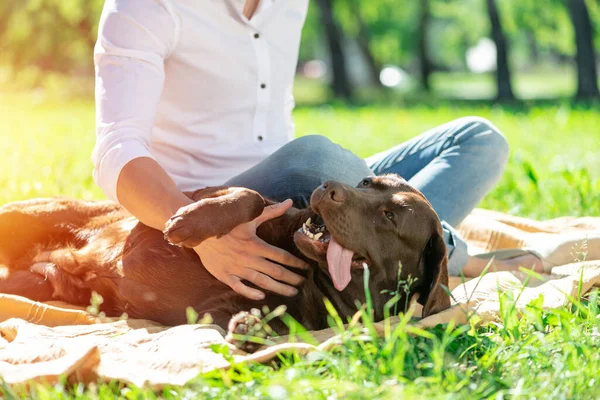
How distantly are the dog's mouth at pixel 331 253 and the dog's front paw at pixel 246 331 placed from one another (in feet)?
1.23

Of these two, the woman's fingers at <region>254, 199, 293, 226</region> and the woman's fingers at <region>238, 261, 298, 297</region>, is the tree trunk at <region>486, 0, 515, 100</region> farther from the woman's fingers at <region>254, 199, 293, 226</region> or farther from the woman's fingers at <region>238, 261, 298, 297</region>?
the woman's fingers at <region>238, 261, 298, 297</region>

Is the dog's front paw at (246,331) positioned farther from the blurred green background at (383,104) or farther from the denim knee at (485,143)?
the blurred green background at (383,104)

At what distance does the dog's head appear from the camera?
281cm

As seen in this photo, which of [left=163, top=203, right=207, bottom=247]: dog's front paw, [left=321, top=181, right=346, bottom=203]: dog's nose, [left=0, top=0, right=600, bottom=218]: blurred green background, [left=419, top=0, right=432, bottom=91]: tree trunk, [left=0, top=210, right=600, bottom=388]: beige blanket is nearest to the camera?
[left=0, top=210, right=600, bottom=388]: beige blanket

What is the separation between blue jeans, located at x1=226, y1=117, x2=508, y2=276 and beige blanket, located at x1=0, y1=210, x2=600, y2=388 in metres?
0.46

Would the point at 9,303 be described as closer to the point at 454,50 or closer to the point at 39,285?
the point at 39,285

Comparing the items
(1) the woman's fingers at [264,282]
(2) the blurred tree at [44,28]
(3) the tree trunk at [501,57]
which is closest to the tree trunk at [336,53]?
(3) the tree trunk at [501,57]

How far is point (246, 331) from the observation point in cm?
253

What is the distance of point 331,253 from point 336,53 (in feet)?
59.8

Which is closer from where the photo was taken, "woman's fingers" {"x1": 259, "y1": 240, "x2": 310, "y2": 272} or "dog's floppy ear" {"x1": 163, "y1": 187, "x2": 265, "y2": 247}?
"dog's floppy ear" {"x1": 163, "y1": 187, "x2": 265, "y2": 247}

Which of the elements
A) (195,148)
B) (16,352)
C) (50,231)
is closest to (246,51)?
(195,148)

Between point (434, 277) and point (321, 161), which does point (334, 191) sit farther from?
point (321, 161)

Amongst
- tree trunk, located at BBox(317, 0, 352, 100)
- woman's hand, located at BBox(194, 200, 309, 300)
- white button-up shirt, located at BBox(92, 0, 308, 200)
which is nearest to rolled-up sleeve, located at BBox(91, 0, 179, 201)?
white button-up shirt, located at BBox(92, 0, 308, 200)

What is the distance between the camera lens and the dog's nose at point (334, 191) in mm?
2791
